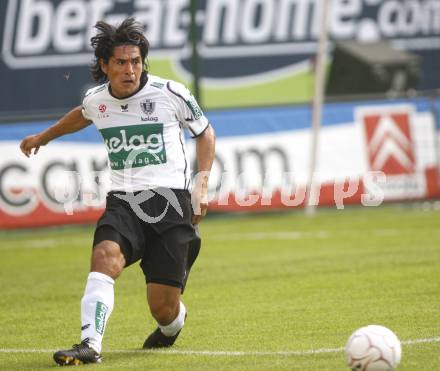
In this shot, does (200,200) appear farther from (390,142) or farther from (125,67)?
(390,142)

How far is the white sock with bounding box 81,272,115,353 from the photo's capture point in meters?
7.44

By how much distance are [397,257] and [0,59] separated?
1050 cm

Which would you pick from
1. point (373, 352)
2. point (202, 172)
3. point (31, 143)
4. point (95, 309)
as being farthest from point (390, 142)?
point (373, 352)

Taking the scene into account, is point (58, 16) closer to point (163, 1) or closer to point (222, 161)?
point (163, 1)

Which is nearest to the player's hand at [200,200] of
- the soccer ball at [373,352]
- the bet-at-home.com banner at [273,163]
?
the soccer ball at [373,352]

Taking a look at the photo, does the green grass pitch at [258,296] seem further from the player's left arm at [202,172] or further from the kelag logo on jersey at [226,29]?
the kelag logo on jersey at [226,29]

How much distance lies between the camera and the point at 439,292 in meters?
10.6

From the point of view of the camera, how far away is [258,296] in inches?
432

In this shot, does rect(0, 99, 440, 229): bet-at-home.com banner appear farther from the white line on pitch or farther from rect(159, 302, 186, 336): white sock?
rect(159, 302, 186, 336): white sock

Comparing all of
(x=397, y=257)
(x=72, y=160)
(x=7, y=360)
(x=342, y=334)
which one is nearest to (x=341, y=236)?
(x=397, y=257)

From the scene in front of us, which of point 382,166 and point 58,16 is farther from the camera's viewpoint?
point 58,16

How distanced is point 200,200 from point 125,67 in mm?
1038

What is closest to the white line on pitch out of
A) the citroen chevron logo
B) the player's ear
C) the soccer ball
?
the soccer ball

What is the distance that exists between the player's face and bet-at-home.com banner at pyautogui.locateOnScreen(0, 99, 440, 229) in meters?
9.29
